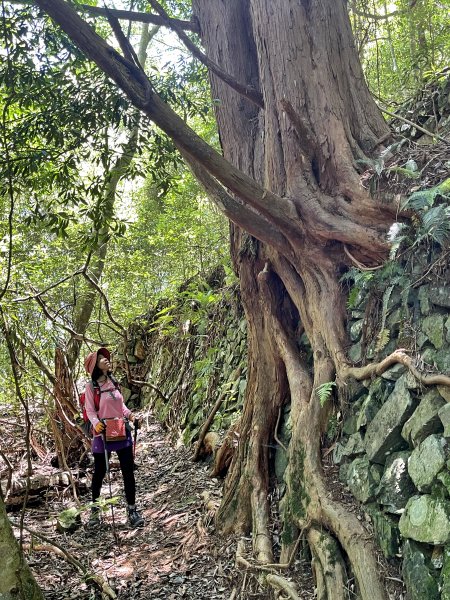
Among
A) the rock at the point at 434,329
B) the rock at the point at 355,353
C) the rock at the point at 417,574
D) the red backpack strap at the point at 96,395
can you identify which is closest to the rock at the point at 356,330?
the rock at the point at 355,353

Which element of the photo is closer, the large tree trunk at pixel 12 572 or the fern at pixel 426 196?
the large tree trunk at pixel 12 572

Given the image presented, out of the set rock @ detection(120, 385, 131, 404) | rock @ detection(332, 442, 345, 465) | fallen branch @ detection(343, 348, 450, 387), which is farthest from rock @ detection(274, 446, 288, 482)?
rock @ detection(120, 385, 131, 404)

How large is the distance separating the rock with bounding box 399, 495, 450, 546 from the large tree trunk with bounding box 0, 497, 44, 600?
2118 mm

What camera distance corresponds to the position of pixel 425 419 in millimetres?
2941

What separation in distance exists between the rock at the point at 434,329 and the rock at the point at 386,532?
1.07 meters

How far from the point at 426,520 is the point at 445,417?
1.78 ft

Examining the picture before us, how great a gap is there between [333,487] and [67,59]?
437cm

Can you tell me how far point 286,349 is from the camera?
478cm

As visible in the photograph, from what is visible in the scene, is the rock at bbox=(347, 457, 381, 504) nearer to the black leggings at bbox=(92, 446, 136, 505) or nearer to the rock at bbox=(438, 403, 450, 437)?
the rock at bbox=(438, 403, 450, 437)

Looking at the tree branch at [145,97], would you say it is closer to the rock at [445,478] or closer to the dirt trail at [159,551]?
the rock at [445,478]

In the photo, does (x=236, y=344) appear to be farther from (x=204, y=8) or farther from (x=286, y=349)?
(x=204, y=8)

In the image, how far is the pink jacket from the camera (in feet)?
18.2

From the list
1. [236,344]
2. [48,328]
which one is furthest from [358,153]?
[48,328]

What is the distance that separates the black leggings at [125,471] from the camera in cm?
546
